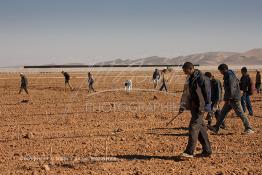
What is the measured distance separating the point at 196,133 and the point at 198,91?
2.56ft

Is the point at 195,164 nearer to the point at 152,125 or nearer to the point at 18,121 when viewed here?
the point at 152,125

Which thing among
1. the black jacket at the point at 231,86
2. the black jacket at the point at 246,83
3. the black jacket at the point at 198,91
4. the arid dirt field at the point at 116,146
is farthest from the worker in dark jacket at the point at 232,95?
the black jacket at the point at 246,83

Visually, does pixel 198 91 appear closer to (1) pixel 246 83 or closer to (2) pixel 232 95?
(2) pixel 232 95

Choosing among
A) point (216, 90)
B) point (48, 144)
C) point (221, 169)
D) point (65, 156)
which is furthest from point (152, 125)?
point (221, 169)

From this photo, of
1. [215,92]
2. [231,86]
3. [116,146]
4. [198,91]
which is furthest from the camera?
[215,92]

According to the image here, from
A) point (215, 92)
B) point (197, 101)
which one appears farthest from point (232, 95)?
point (197, 101)

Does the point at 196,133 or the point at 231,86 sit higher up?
the point at 231,86

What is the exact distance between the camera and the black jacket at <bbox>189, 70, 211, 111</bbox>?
9.44 metres

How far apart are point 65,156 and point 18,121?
6.71 metres

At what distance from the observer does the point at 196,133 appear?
9.32m

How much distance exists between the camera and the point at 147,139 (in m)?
11.7

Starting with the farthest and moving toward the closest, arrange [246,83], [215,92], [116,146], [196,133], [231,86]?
[246,83], [215,92], [231,86], [116,146], [196,133]

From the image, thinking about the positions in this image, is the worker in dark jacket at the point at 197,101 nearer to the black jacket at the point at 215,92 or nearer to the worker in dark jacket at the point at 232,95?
the worker in dark jacket at the point at 232,95

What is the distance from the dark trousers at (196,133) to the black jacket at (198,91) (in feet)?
0.47
